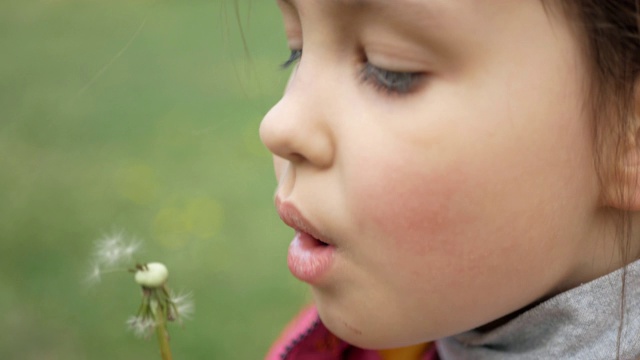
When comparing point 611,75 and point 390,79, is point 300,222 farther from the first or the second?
point 611,75

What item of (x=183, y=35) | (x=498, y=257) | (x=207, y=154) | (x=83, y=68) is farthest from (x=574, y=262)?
(x=183, y=35)

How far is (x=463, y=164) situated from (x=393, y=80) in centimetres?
9

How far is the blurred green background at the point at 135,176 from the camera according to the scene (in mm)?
1925

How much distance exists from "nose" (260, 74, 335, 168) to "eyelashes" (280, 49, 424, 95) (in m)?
0.05

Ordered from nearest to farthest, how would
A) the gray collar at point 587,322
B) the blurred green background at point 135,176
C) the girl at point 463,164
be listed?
1. the girl at point 463,164
2. the gray collar at point 587,322
3. the blurred green background at point 135,176

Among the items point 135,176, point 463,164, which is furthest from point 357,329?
point 135,176

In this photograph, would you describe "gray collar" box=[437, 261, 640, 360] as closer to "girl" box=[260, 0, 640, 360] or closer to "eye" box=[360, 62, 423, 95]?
"girl" box=[260, 0, 640, 360]

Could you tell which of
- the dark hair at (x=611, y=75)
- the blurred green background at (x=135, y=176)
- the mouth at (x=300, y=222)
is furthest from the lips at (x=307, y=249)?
the blurred green background at (x=135, y=176)

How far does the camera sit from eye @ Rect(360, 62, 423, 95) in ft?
2.67

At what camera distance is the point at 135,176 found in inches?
101

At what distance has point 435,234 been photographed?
2.72 ft

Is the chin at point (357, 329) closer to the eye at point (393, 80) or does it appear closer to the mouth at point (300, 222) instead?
the mouth at point (300, 222)

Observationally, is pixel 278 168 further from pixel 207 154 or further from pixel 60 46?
pixel 60 46

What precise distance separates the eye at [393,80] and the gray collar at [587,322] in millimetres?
263
